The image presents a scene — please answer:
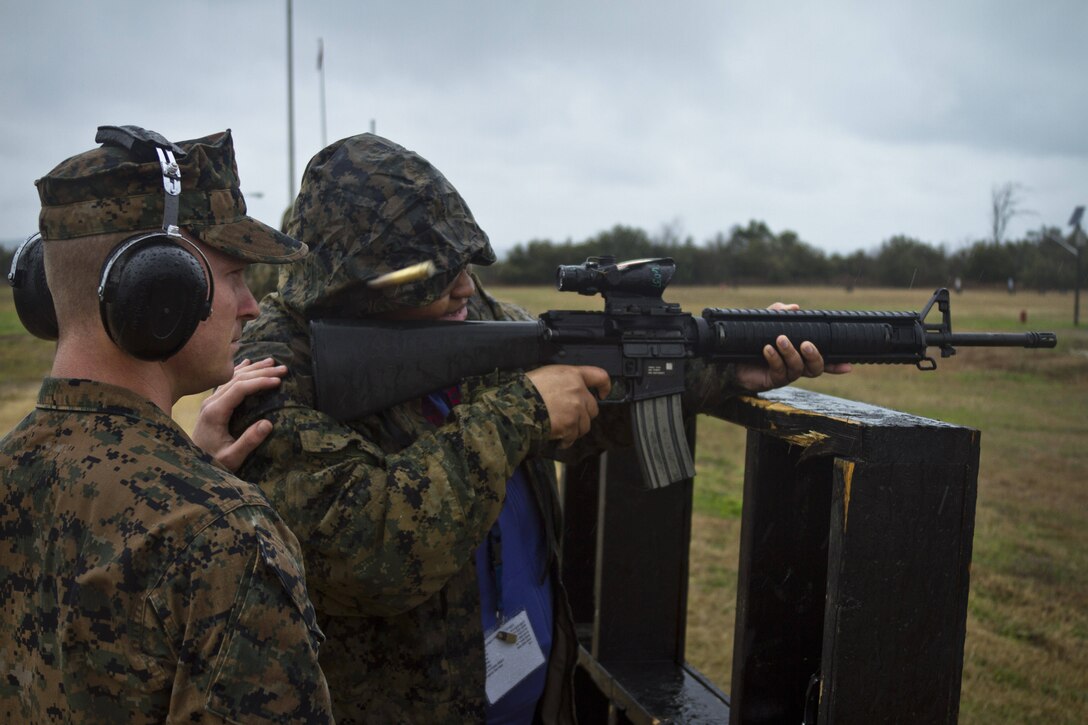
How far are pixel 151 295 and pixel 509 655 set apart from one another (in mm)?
1706

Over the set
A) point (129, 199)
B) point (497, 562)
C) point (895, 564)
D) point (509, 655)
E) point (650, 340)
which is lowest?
point (509, 655)

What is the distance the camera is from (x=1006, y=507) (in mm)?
8219

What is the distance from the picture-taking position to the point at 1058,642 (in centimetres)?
540

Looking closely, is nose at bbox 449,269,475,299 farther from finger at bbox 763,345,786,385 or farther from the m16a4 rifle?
finger at bbox 763,345,786,385

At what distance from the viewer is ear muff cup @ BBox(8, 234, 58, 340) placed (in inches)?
70.1

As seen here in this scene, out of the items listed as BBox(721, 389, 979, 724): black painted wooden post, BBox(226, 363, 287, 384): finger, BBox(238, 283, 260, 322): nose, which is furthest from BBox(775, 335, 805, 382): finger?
BBox(238, 283, 260, 322): nose

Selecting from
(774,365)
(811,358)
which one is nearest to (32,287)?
(774,365)

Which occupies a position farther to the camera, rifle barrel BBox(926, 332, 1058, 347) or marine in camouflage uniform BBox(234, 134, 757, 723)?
rifle barrel BBox(926, 332, 1058, 347)

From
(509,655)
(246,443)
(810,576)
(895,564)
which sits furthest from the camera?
(509,655)

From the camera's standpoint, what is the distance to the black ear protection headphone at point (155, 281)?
1422 millimetres

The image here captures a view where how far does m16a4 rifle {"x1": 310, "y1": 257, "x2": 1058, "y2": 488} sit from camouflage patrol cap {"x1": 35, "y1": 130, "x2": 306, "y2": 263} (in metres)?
1.05

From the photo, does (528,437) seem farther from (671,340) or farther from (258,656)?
(258,656)

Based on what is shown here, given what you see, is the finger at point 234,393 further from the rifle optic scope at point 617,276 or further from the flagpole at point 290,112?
the flagpole at point 290,112

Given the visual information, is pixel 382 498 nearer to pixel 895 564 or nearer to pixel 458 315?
pixel 458 315
